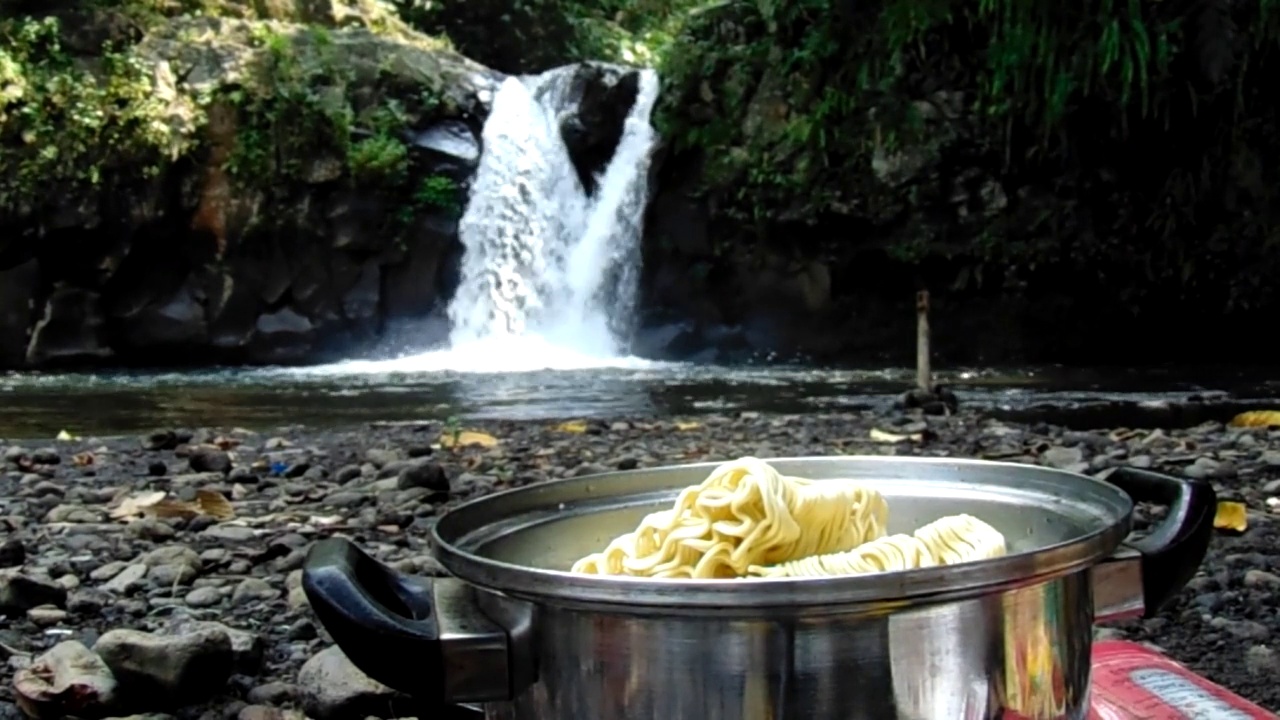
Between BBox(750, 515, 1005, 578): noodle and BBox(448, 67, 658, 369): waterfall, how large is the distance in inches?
517

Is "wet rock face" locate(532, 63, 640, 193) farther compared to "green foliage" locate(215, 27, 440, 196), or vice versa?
"wet rock face" locate(532, 63, 640, 193)

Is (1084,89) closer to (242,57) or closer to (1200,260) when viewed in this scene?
(1200,260)

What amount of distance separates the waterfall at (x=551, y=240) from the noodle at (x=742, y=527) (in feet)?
43.0

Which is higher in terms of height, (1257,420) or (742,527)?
(742,527)

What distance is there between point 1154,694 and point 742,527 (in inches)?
24.5

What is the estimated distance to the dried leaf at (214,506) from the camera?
3.53 m

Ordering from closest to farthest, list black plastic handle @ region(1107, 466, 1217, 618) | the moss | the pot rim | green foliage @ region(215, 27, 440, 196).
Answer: the pot rim
black plastic handle @ region(1107, 466, 1217, 618)
the moss
green foliage @ region(215, 27, 440, 196)

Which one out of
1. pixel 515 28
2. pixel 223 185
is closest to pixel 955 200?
pixel 223 185

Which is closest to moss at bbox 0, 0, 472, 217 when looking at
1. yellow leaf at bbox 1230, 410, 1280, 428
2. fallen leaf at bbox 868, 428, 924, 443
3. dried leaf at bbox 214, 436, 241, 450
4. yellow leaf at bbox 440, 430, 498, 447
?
dried leaf at bbox 214, 436, 241, 450

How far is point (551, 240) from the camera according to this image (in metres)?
14.5

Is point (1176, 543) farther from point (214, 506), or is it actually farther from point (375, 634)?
point (214, 506)

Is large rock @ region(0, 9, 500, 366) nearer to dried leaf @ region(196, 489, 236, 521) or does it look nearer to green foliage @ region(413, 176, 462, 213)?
green foliage @ region(413, 176, 462, 213)

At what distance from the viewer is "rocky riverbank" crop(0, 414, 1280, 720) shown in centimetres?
180

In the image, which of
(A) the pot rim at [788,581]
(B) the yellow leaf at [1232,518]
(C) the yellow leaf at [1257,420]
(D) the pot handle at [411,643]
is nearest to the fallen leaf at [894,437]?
(C) the yellow leaf at [1257,420]
